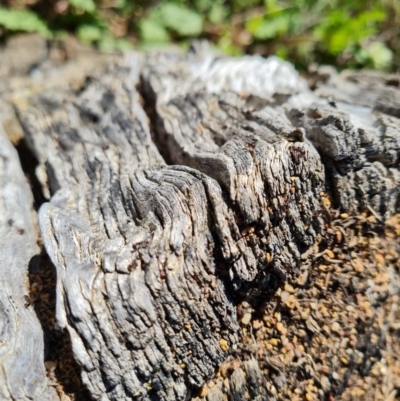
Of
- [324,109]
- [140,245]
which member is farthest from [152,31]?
[140,245]

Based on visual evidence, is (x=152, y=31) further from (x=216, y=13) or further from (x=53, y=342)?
(x=53, y=342)

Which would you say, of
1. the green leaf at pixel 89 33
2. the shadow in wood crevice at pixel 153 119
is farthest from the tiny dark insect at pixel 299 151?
the green leaf at pixel 89 33

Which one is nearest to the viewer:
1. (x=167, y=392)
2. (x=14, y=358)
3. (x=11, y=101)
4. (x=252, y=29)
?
(x=14, y=358)

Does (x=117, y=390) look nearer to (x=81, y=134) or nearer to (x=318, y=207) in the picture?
(x=318, y=207)

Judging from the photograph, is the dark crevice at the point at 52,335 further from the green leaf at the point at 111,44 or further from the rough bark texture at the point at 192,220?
the green leaf at the point at 111,44

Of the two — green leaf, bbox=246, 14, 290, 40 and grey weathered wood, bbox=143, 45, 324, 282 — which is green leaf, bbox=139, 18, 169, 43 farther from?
grey weathered wood, bbox=143, 45, 324, 282

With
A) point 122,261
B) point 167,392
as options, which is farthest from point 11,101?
point 167,392
